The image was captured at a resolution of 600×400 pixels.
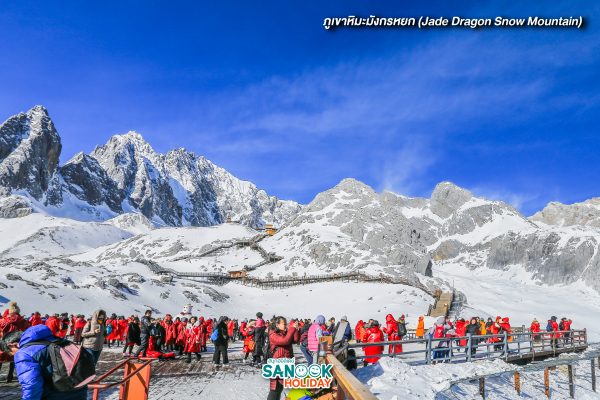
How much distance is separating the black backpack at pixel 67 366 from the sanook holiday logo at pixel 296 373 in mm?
1940

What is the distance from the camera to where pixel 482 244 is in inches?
7047

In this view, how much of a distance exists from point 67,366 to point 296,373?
7.99ft

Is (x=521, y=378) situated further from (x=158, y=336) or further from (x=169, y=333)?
(x=169, y=333)

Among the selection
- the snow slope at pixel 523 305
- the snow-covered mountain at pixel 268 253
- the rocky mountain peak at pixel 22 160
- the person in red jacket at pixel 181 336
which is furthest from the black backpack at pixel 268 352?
the rocky mountain peak at pixel 22 160

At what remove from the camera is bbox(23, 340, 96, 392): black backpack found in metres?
4.01

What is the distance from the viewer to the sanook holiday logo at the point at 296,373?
205 inches

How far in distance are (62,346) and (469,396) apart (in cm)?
1548

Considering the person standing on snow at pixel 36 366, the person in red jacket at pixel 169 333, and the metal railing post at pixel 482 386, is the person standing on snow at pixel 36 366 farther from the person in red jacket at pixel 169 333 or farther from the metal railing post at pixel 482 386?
the person in red jacket at pixel 169 333

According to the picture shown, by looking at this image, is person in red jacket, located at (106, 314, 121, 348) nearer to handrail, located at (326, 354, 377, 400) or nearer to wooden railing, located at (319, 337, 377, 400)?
wooden railing, located at (319, 337, 377, 400)

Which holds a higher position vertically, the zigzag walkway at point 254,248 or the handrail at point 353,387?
the zigzag walkway at point 254,248

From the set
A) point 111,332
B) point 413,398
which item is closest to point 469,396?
point 413,398

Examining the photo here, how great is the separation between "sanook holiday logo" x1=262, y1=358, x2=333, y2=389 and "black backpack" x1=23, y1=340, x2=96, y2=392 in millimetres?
1940

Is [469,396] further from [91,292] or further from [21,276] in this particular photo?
[21,276]

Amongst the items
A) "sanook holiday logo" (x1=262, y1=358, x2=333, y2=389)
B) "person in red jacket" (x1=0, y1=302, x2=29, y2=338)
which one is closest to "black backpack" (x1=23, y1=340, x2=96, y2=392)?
"sanook holiday logo" (x1=262, y1=358, x2=333, y2=389)
